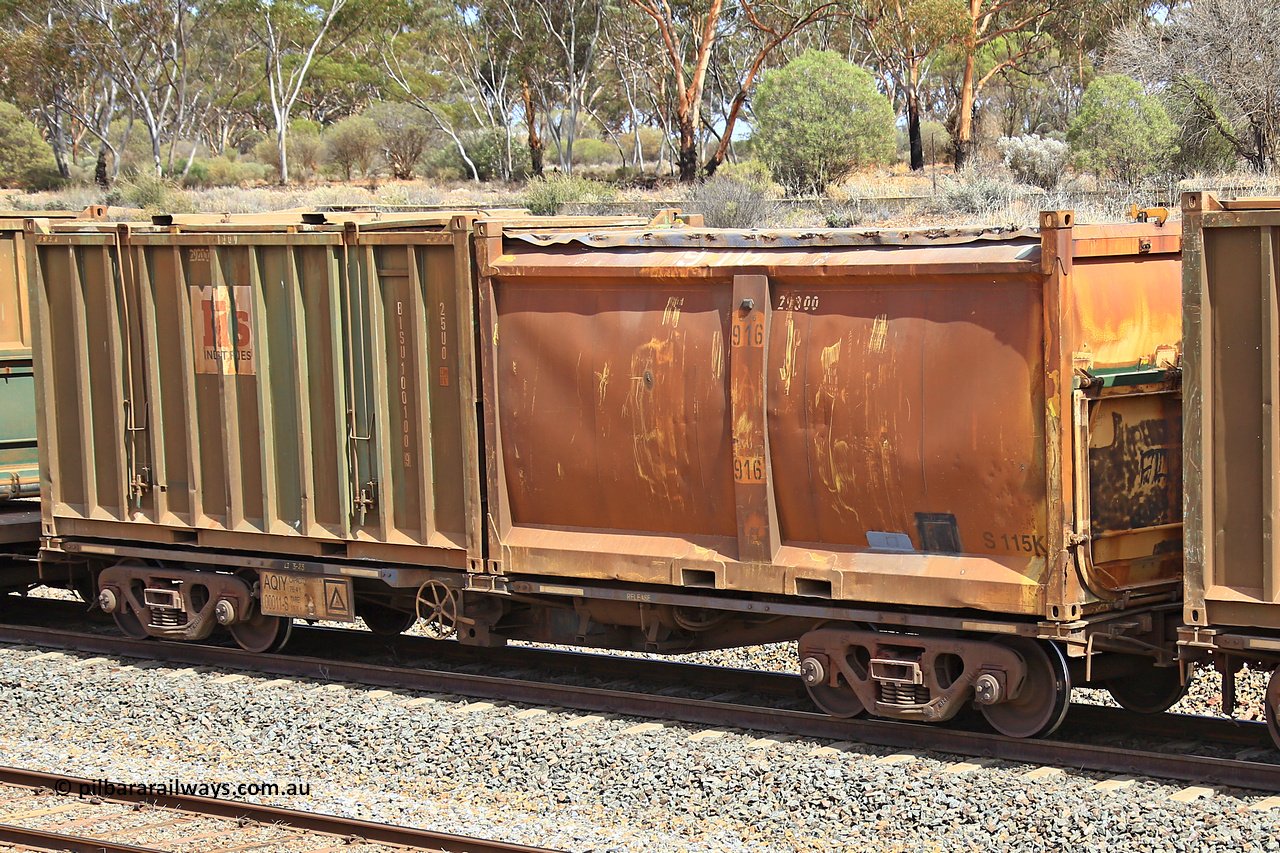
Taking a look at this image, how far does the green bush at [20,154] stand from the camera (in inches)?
2376

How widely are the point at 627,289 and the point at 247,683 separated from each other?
3.97 m

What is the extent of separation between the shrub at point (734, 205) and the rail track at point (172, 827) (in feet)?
67.8

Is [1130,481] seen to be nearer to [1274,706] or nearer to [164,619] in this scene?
[1274,706]

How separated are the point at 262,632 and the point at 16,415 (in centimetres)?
368

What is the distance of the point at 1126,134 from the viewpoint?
32.5 metres

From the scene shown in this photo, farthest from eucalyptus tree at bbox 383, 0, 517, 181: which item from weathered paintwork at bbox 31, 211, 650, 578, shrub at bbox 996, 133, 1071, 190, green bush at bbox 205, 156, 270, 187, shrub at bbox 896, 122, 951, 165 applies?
weathered paintwork at bbox 31, 211, 650, 578

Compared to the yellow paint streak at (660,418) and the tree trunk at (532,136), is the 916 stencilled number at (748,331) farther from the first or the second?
the tree trunk at (532,136)

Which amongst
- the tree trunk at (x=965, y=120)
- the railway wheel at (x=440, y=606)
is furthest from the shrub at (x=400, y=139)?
the railway wheel at (x=440, y=606)

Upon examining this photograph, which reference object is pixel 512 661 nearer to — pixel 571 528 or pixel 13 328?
pixel 571 528

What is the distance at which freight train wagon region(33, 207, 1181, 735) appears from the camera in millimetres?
7094

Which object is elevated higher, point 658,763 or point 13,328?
point 13,328

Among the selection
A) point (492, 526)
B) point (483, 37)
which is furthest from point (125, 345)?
point (483, 37)

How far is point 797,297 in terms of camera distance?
7613 mm

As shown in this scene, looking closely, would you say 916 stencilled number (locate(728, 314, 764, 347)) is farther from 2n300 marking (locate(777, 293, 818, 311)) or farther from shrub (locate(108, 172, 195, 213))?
shrub (locate(108, 172, 195, 213))
